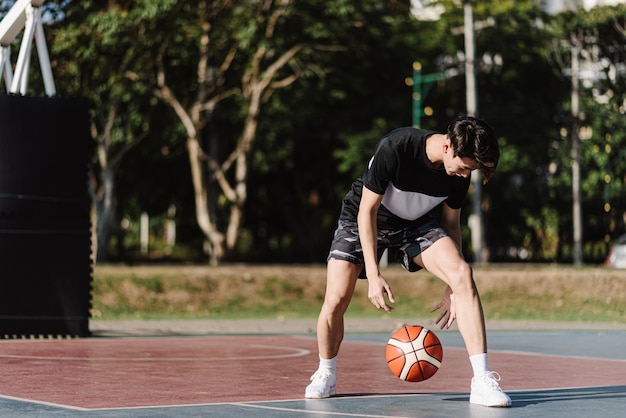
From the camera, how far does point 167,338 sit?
15453mm

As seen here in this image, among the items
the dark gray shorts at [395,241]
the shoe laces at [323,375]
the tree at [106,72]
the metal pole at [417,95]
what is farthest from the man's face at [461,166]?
the metal pole at [417,95]

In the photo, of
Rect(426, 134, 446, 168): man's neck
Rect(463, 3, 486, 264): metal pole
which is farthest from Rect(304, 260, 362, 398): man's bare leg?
Rect(463, 3, 486, 264): metal pole

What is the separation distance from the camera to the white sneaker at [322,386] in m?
8.12

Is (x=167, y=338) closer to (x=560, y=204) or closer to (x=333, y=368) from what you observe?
(x=333, y=368)

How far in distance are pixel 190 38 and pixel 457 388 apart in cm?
2133

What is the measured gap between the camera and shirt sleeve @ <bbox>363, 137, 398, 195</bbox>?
25.1ft

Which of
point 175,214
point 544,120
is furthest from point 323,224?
point 544,120

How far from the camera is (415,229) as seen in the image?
809cm

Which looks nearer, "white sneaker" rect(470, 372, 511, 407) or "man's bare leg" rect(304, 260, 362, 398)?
"white sneaker" rect(470, 372, 511, 407)

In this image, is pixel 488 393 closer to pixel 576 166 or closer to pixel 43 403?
pixel 43 403

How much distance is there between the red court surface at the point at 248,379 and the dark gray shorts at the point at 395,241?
36.6 inches

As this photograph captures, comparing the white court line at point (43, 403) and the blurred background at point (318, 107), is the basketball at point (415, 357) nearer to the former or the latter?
the white court line at point (43, 403)

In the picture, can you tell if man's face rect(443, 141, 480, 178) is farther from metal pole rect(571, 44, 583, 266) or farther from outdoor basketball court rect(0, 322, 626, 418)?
metal pole rect(571, 44, 583, 266)

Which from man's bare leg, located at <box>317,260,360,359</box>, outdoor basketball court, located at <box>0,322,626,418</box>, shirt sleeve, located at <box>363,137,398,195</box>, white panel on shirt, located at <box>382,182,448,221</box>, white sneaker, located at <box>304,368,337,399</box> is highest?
shirt sleeve, located at <box>363,137,398,195</box>
